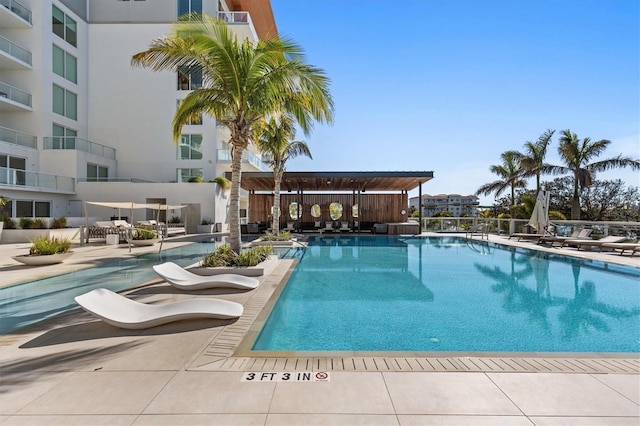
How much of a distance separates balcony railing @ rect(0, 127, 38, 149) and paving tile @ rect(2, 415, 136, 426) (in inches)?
986

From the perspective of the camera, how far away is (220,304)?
5.07 meters

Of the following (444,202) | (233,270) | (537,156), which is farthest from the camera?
(444,202)

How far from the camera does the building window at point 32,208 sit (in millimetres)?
19828

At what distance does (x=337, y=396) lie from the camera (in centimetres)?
284

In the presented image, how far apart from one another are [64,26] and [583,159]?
37712 millimetres

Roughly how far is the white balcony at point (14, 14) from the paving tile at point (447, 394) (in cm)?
2997

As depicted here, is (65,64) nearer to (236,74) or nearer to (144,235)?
(144,235)

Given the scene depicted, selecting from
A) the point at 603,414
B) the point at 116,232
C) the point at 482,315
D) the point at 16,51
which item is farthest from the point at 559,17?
the point at 16,51

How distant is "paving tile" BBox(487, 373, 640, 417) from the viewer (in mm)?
2682

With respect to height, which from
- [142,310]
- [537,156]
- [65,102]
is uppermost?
[65,102]

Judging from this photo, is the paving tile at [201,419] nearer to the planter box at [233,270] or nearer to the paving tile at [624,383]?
the paving tile at [624,383]

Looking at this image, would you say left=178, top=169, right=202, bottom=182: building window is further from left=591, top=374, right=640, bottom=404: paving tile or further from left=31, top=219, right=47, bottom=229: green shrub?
left=591, top=374, right=640, bottom=404: paving tile

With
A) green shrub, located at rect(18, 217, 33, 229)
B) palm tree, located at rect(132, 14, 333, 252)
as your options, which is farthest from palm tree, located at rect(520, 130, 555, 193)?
green shrub, located at rect(18, 217, 33, 229)

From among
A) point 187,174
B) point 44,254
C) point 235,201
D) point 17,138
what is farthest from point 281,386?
point 17,138
